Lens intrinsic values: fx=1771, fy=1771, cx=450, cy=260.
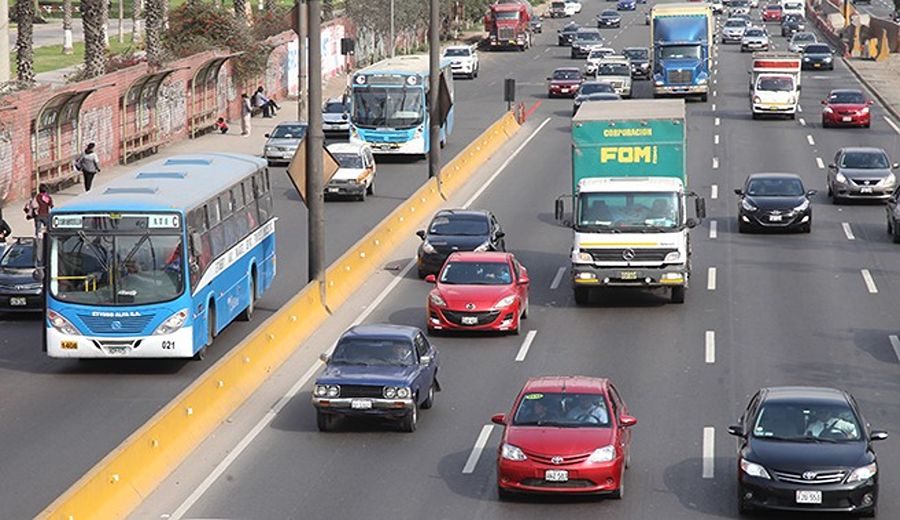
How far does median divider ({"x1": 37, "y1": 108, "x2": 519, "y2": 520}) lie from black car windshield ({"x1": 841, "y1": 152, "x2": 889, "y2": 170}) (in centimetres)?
1424

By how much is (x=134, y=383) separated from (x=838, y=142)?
1672 inches

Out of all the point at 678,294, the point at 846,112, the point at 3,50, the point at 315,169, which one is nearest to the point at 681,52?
the point at 846,112

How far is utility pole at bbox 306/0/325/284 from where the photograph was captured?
36.5m

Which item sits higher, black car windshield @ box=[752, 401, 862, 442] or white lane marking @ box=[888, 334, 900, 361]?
black car windshield @ box=[752, 401, 862, 442]

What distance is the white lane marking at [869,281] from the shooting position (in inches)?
1549

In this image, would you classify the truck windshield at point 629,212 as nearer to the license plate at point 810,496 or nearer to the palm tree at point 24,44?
the license plate at point 810,496

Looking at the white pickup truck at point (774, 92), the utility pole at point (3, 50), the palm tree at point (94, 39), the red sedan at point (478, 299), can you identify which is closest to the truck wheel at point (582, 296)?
the red sedan at point (478, 299)

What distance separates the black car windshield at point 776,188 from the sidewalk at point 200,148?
678 inches

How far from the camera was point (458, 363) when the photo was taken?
32406mm

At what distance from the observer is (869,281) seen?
40438 mm

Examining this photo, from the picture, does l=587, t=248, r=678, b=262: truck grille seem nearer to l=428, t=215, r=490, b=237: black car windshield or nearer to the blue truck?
l=428, t=215, r=490, b=237: black car windshield

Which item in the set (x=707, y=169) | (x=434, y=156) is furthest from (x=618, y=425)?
(x=707, y=169)

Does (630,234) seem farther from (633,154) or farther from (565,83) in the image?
(565,83)

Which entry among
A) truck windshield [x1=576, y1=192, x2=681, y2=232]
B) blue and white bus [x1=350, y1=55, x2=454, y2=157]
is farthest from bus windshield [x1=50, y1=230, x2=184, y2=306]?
blue and white bus [x1=350, y1=55, x2=454, y2=157]
